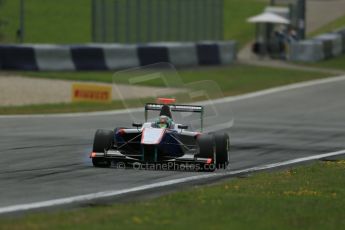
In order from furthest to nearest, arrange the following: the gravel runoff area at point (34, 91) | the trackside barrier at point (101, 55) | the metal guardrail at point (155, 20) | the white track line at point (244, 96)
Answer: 1. the metal guardrail at point (155, 20)
2. the trackside barrier at point (101, 55)
3. the gravel runoff area at point (34, 91)
4. the white track line at point (244, 96)

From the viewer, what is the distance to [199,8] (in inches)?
1535

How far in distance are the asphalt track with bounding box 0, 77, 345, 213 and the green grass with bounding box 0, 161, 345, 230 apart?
1164mm

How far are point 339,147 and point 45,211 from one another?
9.15 meters

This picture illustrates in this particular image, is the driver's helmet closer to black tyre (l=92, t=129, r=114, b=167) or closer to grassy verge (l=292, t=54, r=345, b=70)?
black tyre (l=92, t=129, r=114, b=167)

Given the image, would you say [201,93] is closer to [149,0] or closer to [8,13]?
[149,0]

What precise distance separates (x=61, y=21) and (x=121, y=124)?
31093mm

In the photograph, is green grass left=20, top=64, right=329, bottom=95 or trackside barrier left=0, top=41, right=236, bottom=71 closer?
green grass left=20, top=64, right=329, bottom=95

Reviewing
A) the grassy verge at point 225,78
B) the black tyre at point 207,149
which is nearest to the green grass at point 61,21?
the grassy verge at point 225,78

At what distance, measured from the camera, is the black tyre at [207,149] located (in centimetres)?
1393

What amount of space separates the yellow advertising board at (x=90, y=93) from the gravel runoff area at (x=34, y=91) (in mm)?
285

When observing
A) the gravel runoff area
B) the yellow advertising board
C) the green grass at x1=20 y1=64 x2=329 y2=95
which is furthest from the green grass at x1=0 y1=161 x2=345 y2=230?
the green grass at x1=20 y1=64 x2=329 y2=95

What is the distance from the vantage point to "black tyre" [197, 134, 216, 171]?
Answer: 13.9 m

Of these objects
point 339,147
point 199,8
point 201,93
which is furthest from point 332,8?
point 201,93

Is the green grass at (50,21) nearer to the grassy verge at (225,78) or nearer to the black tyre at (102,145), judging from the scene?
the grassy verge at (225,78)
